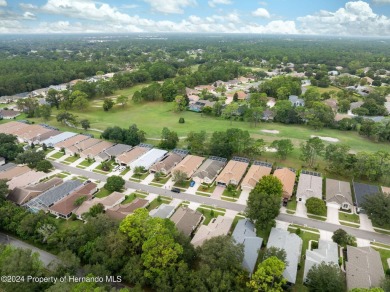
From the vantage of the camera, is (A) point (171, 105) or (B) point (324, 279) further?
(A) point (171, 105)

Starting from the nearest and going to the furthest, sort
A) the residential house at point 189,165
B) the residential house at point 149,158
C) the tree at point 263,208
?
the tree at point 263,208, the residential house at point 189,165, the residential house at point 149,158

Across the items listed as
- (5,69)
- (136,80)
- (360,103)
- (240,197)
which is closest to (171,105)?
(136,80)

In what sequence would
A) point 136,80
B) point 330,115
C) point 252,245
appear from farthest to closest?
point 136,80, point 330,115, point 252,245

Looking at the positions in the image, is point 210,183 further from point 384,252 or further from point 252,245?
point 384,252

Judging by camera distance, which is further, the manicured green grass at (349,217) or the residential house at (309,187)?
the residential house at (309,187)

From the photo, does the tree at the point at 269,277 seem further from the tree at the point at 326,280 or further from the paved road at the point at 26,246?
the paved road at the point at 26,246

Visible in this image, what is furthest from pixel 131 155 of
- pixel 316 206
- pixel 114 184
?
pixel 316 206

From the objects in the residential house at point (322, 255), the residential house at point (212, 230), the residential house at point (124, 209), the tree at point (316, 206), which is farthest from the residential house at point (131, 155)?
the residential house at point (322, 255)
